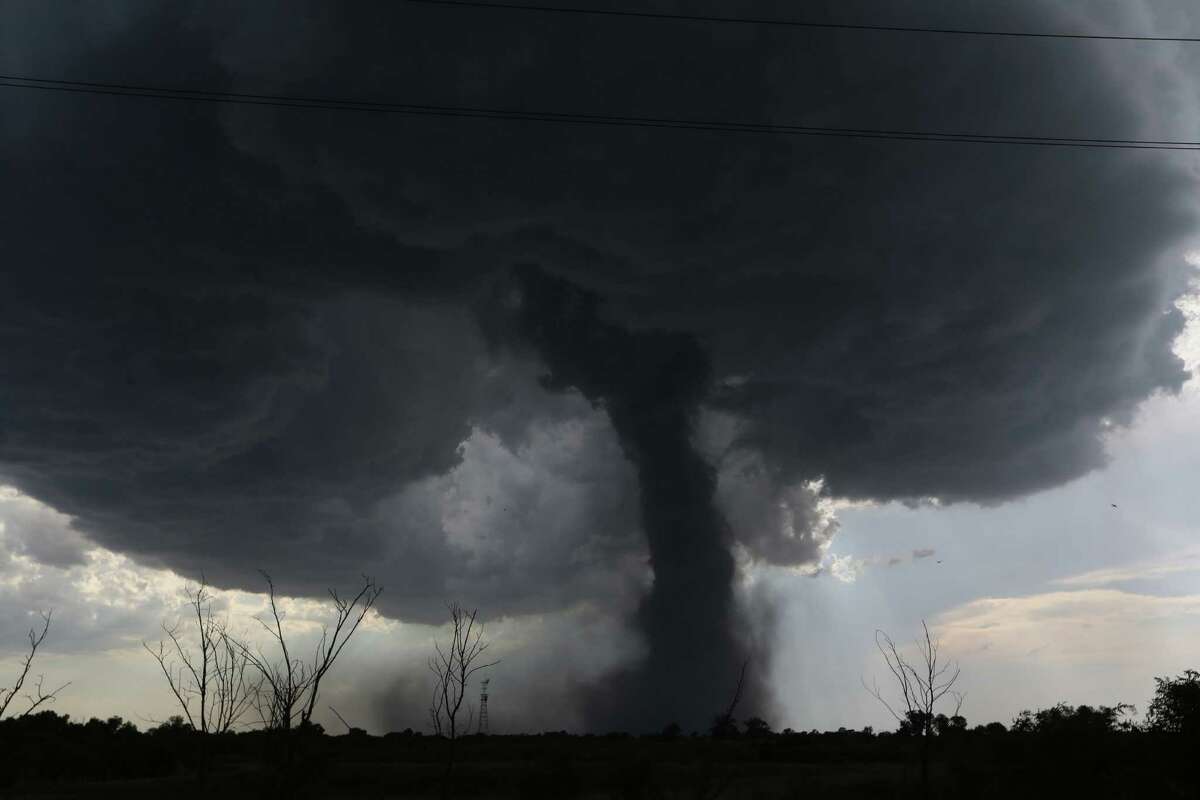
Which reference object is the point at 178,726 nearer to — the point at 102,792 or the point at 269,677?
the point at 102,792

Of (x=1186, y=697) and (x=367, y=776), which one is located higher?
(x=1186, y=697)

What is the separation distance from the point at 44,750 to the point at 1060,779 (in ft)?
347

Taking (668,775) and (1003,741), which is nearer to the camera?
(1003,741)

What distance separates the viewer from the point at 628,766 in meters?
74.2

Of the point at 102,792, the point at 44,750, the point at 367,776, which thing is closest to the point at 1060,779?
the point at 367,776

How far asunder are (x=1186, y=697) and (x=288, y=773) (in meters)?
50.2

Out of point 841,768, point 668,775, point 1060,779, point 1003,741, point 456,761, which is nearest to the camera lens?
point 1060,779

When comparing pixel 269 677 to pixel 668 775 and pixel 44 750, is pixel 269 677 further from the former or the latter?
pixel 44 750

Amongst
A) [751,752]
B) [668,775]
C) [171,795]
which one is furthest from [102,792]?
[751,752]

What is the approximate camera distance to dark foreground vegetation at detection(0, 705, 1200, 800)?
53.3 metres

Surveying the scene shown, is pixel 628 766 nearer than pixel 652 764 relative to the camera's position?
Yes

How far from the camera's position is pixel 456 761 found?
10125 centimetres

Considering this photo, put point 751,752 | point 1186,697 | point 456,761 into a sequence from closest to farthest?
point 1186,697 → point 456,761 → point 751,752

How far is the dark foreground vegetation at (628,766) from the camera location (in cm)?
5331
